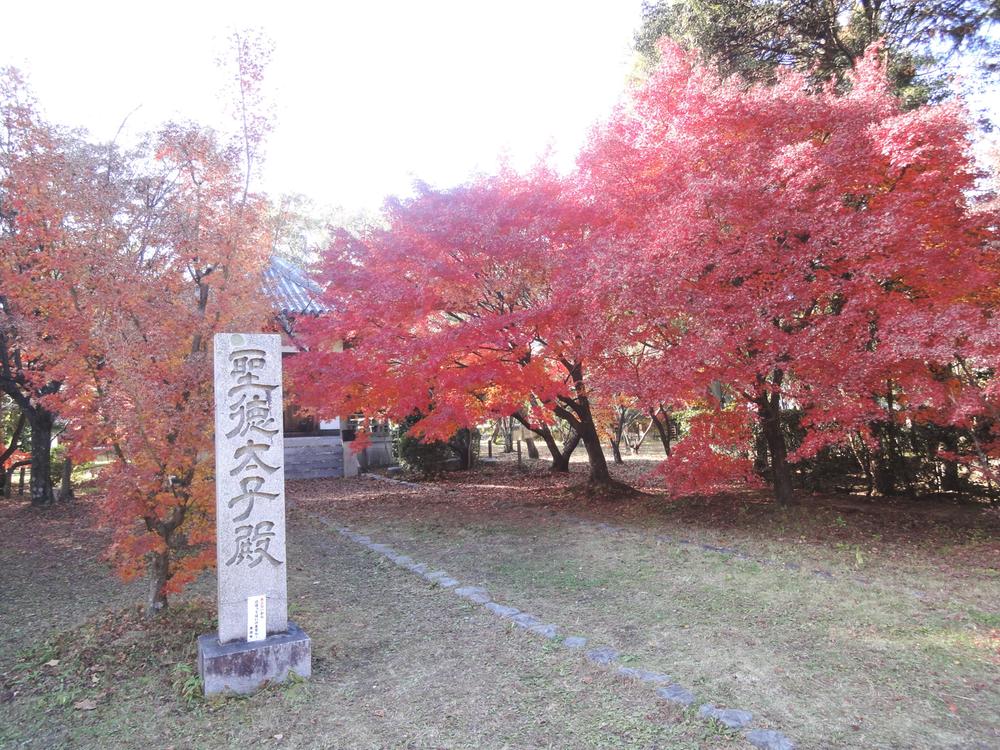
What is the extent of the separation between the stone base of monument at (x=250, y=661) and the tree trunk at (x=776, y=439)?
6.93 meters

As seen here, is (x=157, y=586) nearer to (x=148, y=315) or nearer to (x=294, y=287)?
(x=148, y=315)

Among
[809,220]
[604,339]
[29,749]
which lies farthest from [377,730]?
[809,220]

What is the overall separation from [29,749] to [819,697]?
4.54 m

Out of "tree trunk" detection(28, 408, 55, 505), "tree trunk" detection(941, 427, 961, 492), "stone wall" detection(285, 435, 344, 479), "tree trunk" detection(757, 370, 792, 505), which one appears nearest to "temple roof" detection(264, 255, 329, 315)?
"stone wall" detection(285, 435, 344, 479)

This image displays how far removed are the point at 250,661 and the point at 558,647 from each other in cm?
214

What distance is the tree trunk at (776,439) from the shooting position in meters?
8.85

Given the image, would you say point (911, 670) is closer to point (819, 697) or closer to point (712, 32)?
point (819, 697)

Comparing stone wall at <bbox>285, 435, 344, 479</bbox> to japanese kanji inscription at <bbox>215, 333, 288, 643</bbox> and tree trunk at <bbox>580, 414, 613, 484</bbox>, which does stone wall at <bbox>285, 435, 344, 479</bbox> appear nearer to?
tree trunk at <bbox>580, 414, 613, 484</bbox>

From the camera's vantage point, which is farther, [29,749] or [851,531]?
[851,531]

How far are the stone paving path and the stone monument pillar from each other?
180 cm

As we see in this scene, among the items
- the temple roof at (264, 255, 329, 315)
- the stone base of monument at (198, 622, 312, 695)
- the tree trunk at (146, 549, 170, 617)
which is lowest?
the stone base of monument at (198, 622, 312, 695)

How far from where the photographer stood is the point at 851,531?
27.0 feet

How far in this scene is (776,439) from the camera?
9352 millimetres

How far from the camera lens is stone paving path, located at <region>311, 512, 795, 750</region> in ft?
10.8
